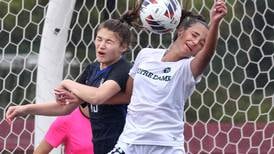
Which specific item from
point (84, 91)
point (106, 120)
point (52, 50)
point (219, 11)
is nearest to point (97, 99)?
point (84, 91)

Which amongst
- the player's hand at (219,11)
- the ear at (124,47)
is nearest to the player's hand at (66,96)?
the ear at (124,47)

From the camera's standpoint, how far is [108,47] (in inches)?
115

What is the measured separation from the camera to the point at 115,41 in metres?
2.95

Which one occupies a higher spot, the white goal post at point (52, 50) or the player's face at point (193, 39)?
the player's face at point (193, 39)

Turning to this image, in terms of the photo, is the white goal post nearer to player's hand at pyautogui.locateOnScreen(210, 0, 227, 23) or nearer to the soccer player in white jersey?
the soccer player in white jersey

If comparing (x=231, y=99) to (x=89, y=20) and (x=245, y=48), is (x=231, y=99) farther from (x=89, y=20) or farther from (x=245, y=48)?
(x=89, y=20)

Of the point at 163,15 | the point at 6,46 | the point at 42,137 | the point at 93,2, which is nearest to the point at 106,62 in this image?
the point at 163,15

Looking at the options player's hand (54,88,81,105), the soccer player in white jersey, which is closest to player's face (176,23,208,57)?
the soccer player in white jersey

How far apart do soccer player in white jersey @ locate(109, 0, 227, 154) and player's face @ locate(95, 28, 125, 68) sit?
0.18 m

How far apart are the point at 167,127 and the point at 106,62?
1.21ft

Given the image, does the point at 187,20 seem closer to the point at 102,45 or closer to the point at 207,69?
the point at 102,45

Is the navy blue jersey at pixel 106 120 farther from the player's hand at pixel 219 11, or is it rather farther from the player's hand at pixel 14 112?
the player's hand at pixel 219 11

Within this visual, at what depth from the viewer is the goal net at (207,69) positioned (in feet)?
13.2

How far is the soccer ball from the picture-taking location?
280 cm
